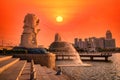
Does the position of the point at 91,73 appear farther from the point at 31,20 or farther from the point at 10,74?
the point at 31,20

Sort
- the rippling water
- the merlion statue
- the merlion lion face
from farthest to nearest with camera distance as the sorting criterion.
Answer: the merlion statue < the merlion lion face < the rippling water

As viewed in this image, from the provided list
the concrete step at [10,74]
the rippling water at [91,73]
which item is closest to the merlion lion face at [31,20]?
the rippling water at [91,73]

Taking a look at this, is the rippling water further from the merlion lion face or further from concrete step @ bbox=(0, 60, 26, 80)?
the merlion lion face

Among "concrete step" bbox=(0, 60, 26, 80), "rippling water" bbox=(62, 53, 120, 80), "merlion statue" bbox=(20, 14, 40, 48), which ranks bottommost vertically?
"rippling water" bbox=(62, 53, 120, 80)

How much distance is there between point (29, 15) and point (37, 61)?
70290mm

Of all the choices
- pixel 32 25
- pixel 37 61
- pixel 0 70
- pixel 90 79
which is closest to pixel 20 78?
pixel 0 70

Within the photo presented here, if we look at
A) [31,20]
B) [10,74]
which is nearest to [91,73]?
[10,74]

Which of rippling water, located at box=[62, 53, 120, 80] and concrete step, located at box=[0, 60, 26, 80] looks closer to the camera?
concrete step, located at box=[0, 60, 26, 80]

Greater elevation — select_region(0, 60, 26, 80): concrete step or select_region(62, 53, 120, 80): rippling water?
select_region(0, 60, 26, 80): concrete step

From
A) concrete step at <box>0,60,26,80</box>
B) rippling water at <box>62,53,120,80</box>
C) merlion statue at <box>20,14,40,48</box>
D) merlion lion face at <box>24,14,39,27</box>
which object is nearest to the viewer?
concrete step at <box>0,60,26,80</box>

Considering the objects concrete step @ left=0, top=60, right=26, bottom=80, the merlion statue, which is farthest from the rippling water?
the merlion statue

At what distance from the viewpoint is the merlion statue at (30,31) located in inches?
4196

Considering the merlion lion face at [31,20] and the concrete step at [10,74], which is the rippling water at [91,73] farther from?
the merlion lion face at [31,20]

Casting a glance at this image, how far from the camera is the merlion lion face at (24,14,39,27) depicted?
348 ft
